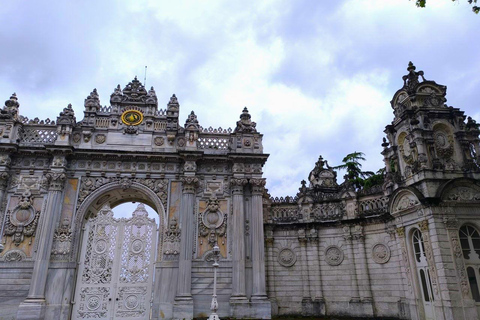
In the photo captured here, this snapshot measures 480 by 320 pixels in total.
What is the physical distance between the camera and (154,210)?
54.6 feet

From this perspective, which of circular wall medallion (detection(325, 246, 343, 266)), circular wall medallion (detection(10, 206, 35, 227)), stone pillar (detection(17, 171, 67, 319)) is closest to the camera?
stone pillar (detection(17, 171, 67, 319))

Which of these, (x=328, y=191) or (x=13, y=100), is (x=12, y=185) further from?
(x=328, y=191)

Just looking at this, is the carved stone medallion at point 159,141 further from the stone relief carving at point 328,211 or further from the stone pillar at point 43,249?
the stone relief carving at point 328,211

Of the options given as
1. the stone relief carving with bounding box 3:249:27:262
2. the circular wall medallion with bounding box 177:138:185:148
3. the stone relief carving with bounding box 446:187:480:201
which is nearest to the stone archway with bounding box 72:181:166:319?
the stone relief carving with bounding box 3:249:27:262

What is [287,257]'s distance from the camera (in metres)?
16.4

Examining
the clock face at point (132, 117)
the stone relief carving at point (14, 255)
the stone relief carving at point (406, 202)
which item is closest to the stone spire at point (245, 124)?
the clock face at point (132, 117)

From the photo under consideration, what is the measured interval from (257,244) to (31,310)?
9212 mm

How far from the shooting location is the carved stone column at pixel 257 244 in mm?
14078

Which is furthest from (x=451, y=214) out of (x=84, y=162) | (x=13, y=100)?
(x=13, y=100)

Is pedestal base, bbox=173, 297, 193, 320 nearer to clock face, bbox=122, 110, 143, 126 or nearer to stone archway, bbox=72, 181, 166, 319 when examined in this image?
stone archway, bbox=72, 181, 166, 319

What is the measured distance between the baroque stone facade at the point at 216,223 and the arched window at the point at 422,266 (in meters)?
0.06

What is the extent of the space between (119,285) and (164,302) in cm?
200

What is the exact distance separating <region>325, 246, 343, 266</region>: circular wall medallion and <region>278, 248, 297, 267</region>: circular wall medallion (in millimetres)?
1581

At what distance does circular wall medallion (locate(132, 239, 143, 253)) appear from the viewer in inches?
563
